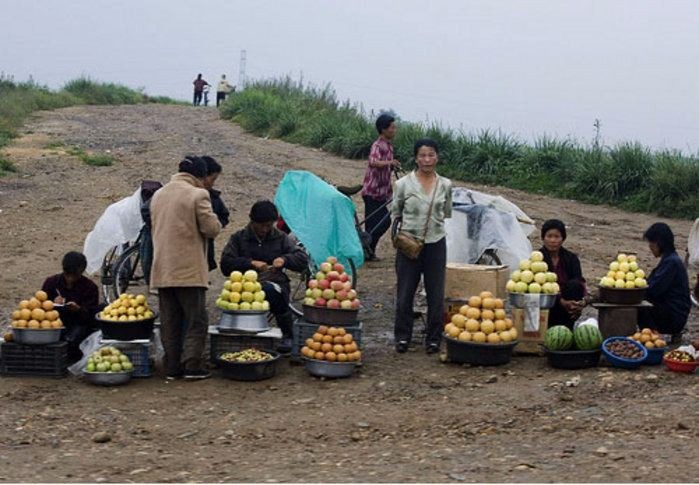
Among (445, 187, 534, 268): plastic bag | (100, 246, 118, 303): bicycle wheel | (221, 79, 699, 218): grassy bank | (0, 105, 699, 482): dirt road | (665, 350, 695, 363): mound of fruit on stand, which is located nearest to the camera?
(0, 105, 699, 482): dirt road

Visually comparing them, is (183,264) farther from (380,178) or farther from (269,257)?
(380,178)

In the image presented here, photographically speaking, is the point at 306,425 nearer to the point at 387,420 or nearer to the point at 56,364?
the point at 387,420

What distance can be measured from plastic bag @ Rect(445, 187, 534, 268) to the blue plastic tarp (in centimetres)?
154

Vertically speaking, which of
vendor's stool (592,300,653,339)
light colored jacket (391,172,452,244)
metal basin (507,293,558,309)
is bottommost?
vendor's stool (592,300,653,339)

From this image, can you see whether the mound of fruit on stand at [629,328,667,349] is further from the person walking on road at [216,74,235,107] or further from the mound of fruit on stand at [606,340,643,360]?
the person walking on road at [216,74,235,107]

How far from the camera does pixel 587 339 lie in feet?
28.8

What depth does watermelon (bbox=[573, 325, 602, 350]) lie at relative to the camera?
28.8 ft

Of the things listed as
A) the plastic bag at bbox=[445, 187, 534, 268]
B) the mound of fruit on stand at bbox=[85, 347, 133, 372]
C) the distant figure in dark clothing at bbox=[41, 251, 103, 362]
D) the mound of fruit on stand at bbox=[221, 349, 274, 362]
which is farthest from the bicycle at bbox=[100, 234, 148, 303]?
the plastic bag at bbox=[445, 187, 534, 268]

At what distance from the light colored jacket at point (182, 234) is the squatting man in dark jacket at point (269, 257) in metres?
0.86

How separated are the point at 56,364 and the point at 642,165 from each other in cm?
1418

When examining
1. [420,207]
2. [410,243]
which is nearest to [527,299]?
[410,243]

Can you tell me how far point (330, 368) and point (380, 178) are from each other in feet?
14.9

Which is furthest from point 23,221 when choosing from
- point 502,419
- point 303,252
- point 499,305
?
point 502,419

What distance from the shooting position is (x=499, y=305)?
9.05m
